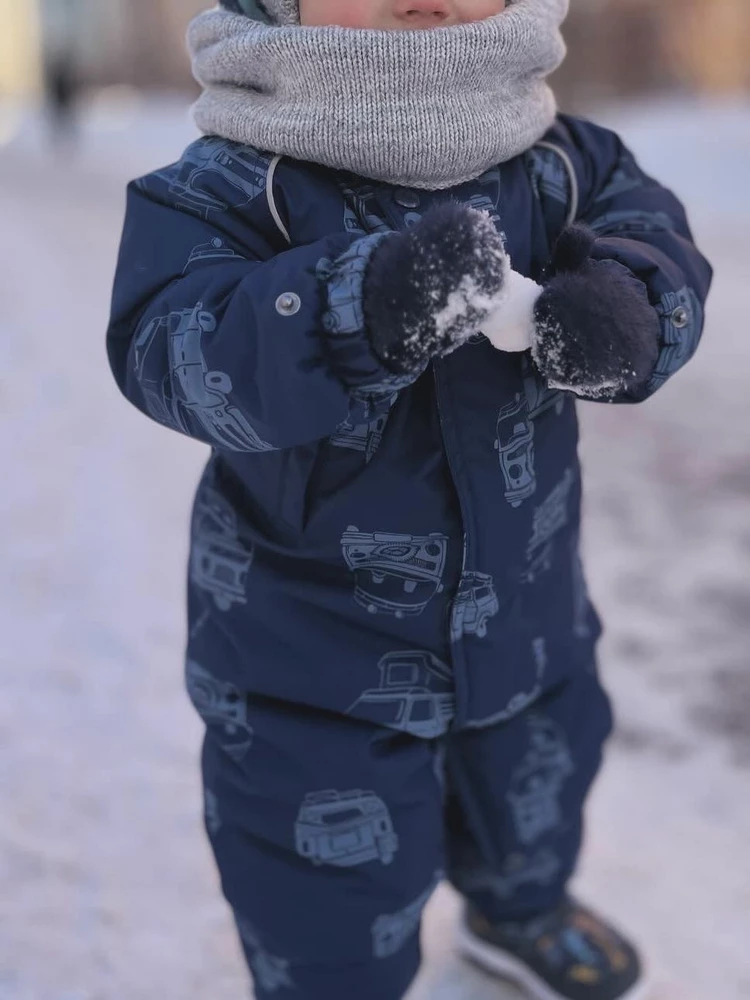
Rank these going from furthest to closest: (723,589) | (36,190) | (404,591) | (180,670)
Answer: (36,190), (723,589), (180,670), (404,591)

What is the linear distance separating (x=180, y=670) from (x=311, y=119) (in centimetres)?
140

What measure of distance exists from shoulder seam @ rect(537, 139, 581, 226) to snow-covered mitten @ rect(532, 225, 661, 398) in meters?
0.22

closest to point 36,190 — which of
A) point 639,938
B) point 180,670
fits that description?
point 180,670

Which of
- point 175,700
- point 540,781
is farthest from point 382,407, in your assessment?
point 175,700

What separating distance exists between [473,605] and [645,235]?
447mm

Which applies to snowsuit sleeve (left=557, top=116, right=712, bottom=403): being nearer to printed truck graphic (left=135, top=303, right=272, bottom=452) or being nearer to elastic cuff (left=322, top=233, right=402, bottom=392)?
elastic cuff (left=322, top=233, right=402, bottom=392)

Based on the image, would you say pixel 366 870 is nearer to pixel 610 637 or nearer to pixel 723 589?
pixel 610 637

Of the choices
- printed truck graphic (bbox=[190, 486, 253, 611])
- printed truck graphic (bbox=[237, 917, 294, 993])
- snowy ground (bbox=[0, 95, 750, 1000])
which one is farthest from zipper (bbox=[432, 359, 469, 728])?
snowy ground (bbox=[0, 95, 750, 1000])

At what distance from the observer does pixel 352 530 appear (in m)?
1.21

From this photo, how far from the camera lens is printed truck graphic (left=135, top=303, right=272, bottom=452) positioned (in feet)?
3.45

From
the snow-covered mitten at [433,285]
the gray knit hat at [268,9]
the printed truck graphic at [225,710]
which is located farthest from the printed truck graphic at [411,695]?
the gray knit hat at [268,9]

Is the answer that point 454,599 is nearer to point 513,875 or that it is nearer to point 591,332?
point 591,332

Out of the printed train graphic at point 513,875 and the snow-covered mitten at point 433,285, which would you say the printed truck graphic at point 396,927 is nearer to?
the printed train graphic at point 513,875

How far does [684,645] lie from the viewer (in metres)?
2.34
